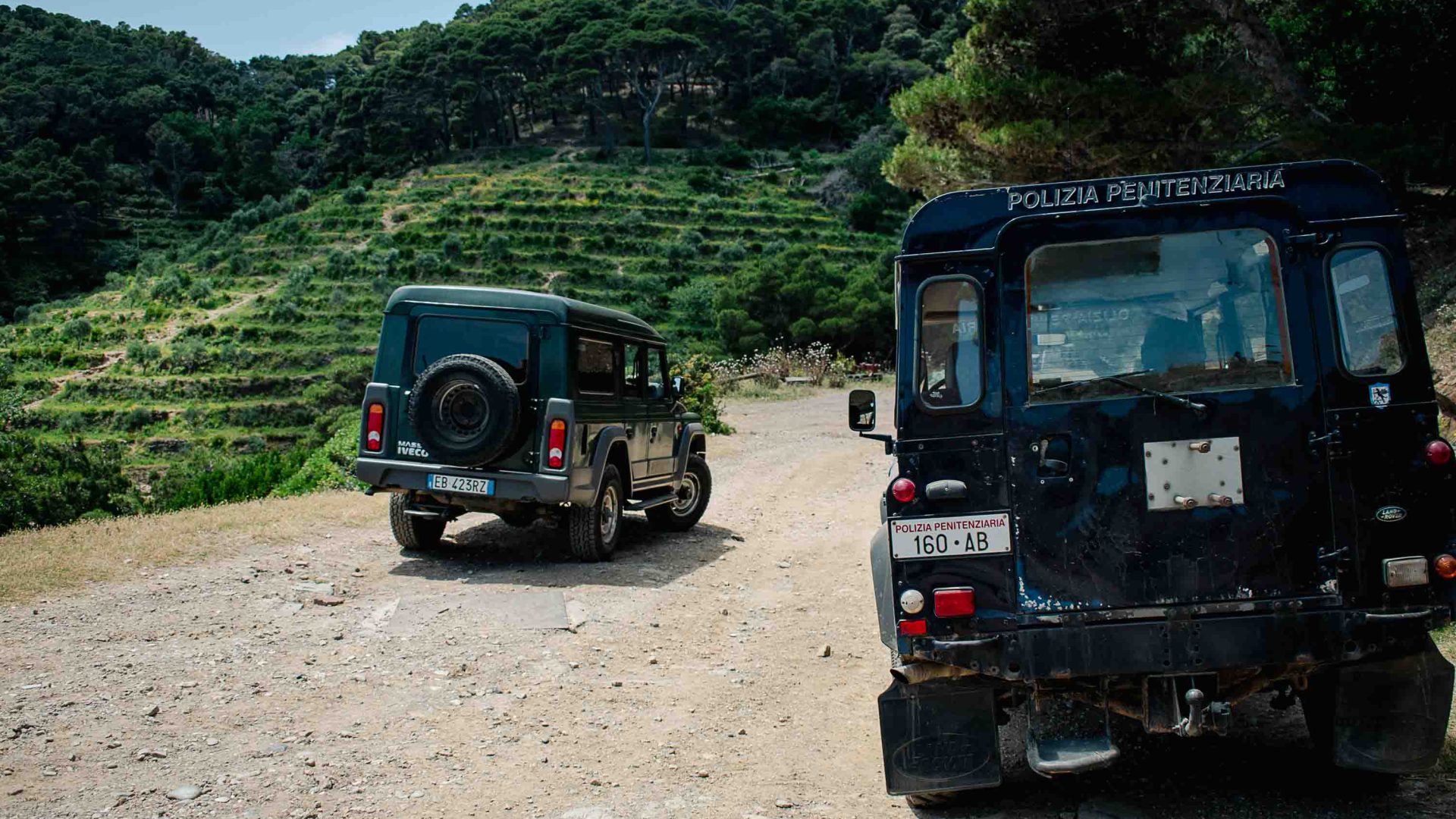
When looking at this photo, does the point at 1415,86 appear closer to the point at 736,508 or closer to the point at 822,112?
the point at 736,508

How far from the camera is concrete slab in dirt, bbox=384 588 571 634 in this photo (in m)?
8.23

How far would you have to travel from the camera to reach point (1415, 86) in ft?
47.5

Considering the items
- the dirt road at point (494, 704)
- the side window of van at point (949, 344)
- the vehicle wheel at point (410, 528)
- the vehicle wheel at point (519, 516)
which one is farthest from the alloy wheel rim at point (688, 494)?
the side window of van at point (949, 344)

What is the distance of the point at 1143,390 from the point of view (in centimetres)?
460

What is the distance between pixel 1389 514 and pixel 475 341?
7424mm

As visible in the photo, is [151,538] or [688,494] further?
[688,494]

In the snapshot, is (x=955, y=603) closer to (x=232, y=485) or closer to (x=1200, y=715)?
(x=1200, y=715)

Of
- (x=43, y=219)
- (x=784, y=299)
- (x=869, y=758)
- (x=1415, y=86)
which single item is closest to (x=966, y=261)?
(x=869, y=758)

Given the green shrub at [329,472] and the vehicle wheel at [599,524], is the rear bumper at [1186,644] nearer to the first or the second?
the vehicle wheel at [599,524]

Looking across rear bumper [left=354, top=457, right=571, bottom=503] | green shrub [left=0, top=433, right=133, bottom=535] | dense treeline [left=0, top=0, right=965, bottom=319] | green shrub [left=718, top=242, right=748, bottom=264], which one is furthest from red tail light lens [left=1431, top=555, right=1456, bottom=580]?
dense treeline [left=0, top=0, right=965, bottom=319]

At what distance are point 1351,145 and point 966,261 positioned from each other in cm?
1010

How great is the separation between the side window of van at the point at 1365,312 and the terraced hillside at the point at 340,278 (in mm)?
38540

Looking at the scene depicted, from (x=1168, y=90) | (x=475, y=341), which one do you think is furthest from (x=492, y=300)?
(x=1168, y=90)

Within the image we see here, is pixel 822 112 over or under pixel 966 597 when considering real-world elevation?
over
